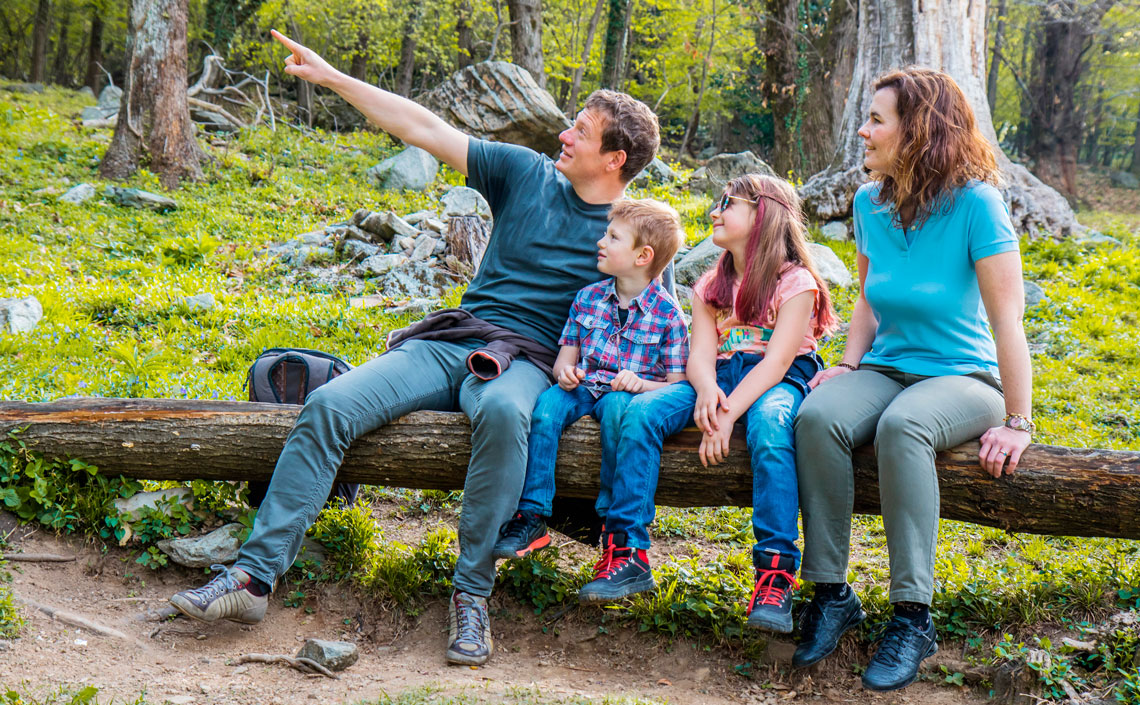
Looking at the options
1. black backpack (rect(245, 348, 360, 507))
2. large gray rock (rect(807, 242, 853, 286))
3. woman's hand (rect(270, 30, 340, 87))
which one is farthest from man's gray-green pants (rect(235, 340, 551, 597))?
large gray rock (rect(807, 242, 853, 286))

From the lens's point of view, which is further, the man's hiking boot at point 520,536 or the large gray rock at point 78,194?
the large gray rock at point 78,194

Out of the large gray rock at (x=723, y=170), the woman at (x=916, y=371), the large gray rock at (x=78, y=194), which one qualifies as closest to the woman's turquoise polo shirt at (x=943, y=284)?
the woman at (x=916, y=371)

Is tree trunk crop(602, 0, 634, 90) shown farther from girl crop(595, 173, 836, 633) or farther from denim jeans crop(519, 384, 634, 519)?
denim jeans crop(519, 384, 634, 519)

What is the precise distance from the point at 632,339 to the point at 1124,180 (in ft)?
110

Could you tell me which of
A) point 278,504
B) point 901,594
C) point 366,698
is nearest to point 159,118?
point 278,504

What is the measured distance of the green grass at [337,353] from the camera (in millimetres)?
3471

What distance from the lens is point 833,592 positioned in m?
3.03

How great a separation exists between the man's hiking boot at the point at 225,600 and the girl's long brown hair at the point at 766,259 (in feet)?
6.65

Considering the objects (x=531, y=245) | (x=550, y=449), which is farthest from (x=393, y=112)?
(x=550, y=449)

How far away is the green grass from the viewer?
347 centimetres

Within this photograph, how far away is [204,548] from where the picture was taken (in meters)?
3.62

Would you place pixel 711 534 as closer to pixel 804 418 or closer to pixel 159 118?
pixel 804 418

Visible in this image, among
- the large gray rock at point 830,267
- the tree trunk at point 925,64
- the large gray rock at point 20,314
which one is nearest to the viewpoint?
the large gray rock at point 20,314

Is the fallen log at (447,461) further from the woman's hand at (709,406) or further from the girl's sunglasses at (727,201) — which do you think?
the girl's sunglasses at (727,201)
